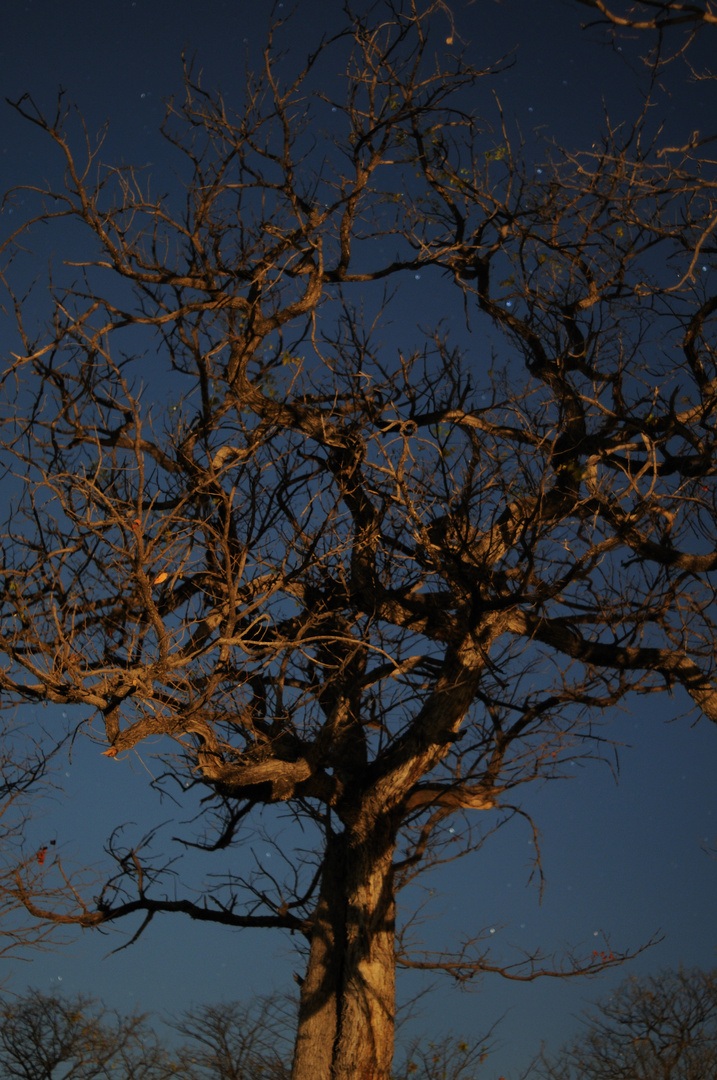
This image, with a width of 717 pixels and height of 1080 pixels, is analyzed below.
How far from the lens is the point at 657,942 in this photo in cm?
657

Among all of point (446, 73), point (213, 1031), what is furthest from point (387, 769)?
point (213, 1031)

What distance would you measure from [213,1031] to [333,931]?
5645 mm

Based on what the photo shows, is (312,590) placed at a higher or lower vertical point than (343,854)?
higher

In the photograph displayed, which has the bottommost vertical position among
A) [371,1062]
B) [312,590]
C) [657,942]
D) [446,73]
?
[371,1062]

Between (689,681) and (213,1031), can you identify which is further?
(213,1031)

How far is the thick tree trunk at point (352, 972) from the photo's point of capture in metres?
5.60

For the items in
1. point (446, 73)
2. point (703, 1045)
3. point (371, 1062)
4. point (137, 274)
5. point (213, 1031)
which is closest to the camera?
point (371, 1062)

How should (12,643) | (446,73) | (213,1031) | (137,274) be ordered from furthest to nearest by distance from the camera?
1. (213,1031)
2. (446,73)
3. (137,274)
4. (12,643)

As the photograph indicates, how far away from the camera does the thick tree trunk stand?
221 inches

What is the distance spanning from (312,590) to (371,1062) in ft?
10.2

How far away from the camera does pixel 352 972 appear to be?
5.80 meters

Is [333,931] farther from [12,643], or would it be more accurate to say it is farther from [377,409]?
[377,409]

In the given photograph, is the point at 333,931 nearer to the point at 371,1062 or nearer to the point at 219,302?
the point at 371,1062

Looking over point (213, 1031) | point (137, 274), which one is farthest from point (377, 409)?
Result: point (213, 1031)
